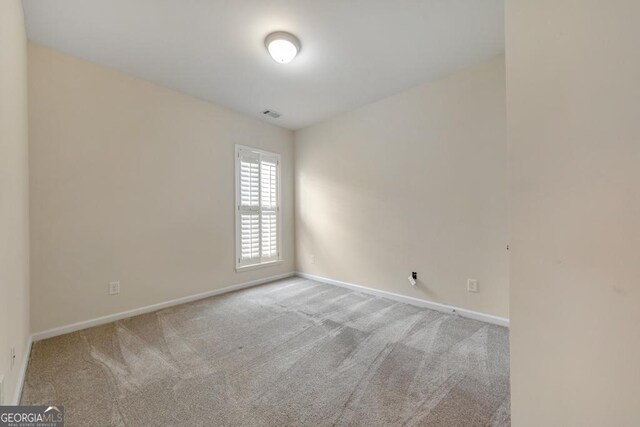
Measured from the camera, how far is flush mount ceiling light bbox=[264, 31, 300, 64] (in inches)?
85.5

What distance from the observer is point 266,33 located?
85.4 inches

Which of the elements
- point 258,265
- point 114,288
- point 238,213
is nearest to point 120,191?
point 114,288

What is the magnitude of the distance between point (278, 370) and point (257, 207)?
2543 mm

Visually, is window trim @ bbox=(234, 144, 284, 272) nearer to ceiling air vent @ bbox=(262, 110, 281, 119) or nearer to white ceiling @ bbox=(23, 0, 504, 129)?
ceiling air vent @ bbox=(262, 110, 281, 119)

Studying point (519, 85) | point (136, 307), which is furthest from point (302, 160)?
point (519, 85)

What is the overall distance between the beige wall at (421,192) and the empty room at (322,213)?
0.08 ft

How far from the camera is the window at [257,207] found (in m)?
3.75

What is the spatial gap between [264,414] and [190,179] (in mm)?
2738

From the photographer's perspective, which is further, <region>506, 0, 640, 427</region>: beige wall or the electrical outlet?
the electrical outlet

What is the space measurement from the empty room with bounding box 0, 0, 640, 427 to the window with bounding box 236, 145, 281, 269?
38 mm
